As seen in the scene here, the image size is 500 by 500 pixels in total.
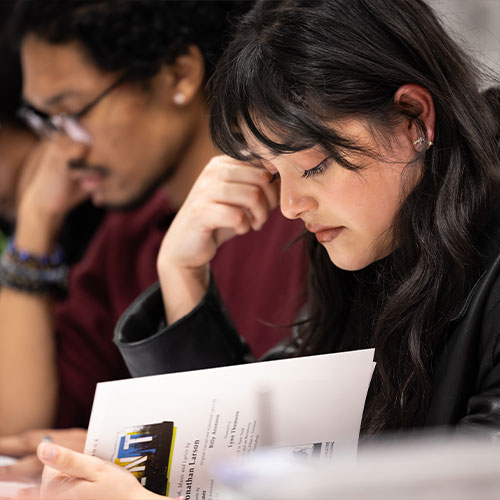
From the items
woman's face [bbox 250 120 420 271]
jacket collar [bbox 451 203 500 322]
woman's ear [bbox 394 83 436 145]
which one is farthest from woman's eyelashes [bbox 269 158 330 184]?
jacket collar [bbox 451 203 500 322]

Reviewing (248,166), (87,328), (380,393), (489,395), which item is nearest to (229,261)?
(87,328)

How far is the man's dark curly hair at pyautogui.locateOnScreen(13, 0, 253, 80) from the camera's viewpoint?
59.8 inches

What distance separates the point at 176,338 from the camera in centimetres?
105

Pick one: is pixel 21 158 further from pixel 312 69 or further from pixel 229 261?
pixel 312 69

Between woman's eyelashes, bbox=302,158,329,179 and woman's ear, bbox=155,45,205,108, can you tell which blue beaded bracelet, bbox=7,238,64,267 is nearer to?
woman's ear, bbox=155,45,205,108

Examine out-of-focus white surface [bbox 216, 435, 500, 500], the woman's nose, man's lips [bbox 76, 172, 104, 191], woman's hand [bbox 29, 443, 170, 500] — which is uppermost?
the woman's nose

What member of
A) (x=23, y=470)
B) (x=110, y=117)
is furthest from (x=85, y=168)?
(x=23, y=470)

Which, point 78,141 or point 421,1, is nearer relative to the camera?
point 421,1

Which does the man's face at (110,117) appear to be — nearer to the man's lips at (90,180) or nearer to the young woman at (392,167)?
the man's lips at (90,180)

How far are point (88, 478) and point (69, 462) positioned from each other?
0.02 metres

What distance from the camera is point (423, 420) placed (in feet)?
2.89

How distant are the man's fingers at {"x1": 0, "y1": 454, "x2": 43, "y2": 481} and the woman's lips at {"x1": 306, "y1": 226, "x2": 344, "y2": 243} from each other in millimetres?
467

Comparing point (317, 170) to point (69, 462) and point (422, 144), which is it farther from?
point (69, 462)

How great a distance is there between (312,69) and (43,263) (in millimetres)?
1037
